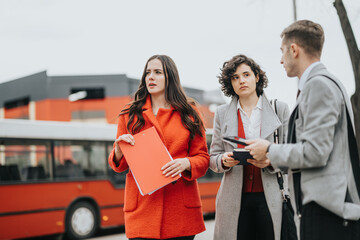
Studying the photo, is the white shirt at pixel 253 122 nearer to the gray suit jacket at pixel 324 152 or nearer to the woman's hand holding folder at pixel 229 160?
the woman's hand holding folder at pixel 229 160

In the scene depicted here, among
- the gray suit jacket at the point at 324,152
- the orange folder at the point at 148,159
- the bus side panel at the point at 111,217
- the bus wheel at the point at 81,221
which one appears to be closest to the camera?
the gray suit jacket at the point at 324,152

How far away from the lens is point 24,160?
34.2 ft

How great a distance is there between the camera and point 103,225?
1172cm

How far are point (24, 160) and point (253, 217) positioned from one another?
816 centimetres

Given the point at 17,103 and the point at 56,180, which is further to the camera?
the point at 17,103

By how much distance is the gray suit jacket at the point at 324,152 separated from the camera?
2.29 m

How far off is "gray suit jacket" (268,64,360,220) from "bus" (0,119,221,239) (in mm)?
8771

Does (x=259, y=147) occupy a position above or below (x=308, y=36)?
below

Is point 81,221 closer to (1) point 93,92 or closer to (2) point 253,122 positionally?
(2) point 253,122

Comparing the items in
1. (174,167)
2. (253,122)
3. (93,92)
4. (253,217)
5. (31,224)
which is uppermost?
(93,92)

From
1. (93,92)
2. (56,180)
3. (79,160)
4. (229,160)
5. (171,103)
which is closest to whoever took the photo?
(229,160)

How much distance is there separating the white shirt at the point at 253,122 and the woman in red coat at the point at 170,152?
0.43 m

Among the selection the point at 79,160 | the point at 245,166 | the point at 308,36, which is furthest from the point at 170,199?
the point at 79,160

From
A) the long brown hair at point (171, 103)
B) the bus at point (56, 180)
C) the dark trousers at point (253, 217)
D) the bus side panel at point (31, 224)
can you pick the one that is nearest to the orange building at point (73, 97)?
the bus at point (56, 180)
